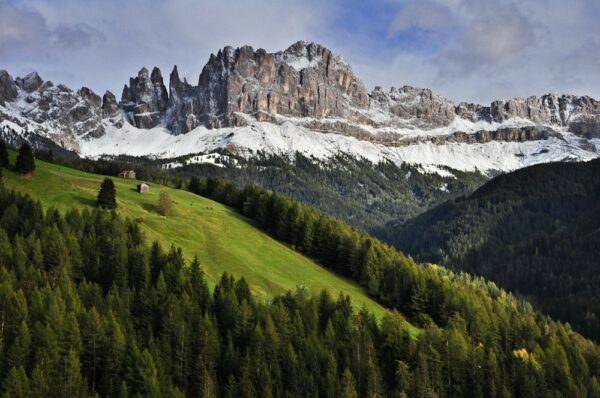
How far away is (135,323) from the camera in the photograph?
87688mm

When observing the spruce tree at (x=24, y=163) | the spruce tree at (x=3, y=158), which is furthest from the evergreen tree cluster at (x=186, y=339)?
the spruce tree at (x=3, y=158)

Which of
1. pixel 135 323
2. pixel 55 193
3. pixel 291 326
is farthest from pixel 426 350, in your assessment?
pixel 55 193

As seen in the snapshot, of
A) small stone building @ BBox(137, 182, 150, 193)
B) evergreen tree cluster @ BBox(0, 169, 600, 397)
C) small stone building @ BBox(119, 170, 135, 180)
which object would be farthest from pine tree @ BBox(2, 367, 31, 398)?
small stone building @ BBox(119, 170, 135, 180)

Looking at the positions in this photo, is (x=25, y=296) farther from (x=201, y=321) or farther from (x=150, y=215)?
(x=150, y=215)

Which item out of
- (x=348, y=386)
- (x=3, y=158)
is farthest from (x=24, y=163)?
(x=348, y=386)

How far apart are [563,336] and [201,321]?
8301 cm

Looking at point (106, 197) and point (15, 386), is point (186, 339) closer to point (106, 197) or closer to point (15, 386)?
point (15, 386)

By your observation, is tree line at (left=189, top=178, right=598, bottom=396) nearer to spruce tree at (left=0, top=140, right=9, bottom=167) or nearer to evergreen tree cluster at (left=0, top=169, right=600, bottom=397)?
evergreen tree cluster at (left=0, top=169, right=600, bottom=397)

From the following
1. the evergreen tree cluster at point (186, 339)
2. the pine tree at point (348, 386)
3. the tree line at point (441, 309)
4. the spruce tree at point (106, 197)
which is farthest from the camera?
the spruce tree at point (106, 197)

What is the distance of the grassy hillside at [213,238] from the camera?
118m

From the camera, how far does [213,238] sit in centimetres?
13088

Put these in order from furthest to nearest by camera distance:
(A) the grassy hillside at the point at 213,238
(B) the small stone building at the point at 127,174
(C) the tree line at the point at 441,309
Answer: (B) the small stone building at the point at 127,174 → (A) the grassy hillside at the point at 213,238 → (C) the tree line at the point at 441,309

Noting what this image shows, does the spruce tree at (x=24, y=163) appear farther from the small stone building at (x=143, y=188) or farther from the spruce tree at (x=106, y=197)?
the small stone building at (x=143, y=188)

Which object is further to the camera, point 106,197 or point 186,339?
point 106,197
